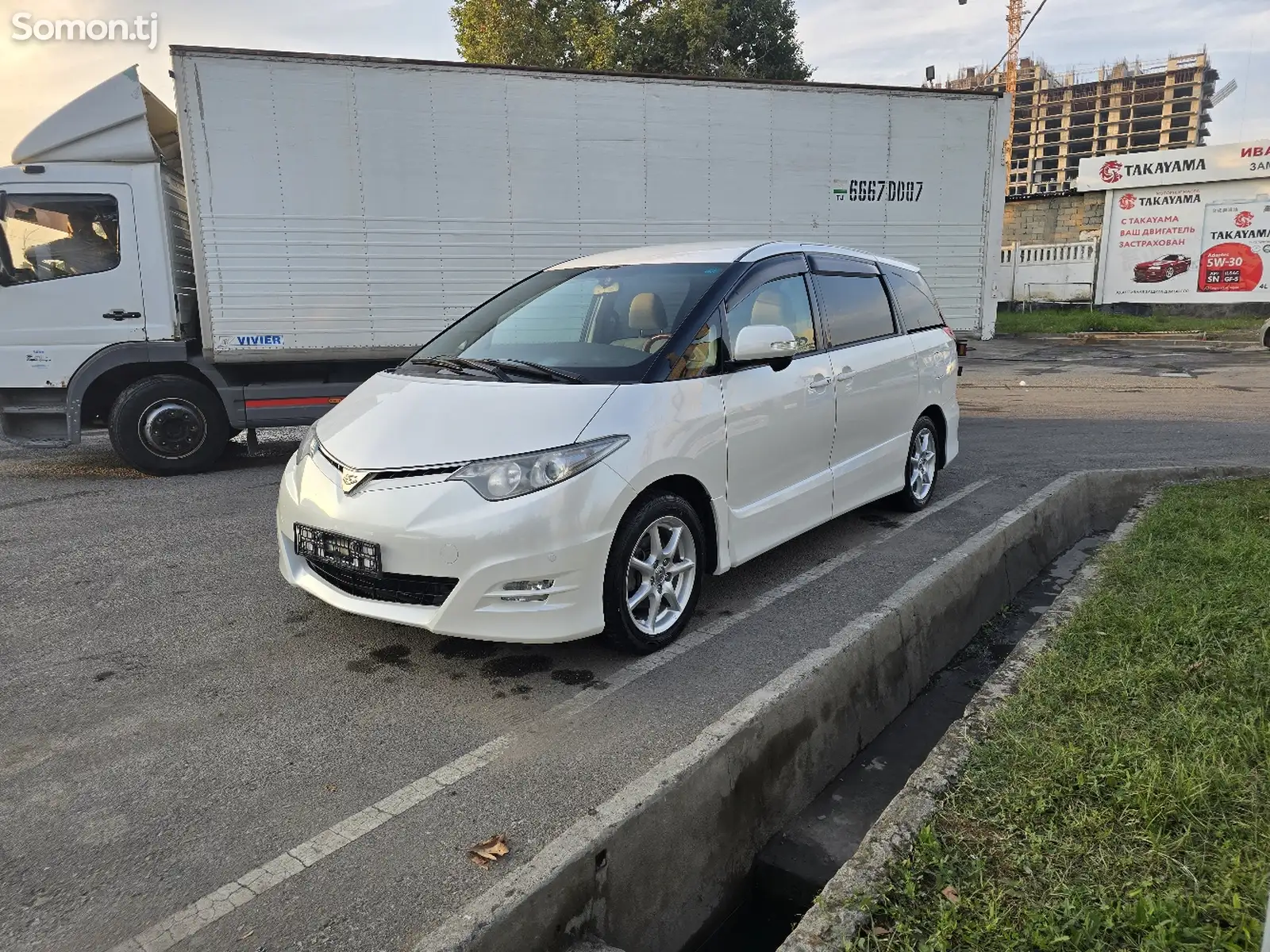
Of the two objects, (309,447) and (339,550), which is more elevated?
(309,447)

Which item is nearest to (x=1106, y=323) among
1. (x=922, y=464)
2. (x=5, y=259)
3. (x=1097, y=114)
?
(x=922, y=464)

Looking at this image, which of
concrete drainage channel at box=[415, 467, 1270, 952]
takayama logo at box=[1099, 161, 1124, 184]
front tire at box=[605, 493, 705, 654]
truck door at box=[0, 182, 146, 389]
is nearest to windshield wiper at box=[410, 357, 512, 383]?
front tire at box=[605, 493, 705, 654]

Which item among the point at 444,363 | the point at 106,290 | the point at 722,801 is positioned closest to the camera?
the point at 722,801

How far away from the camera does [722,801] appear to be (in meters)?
3.04

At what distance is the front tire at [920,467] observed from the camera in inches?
243

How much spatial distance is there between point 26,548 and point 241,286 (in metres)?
3.01

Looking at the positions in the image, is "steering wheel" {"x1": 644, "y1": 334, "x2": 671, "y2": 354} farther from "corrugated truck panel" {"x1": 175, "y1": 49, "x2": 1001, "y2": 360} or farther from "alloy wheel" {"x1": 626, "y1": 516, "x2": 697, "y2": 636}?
"corrugated truck panel" {"x1": 175, "y1": 49, "x2": 1001, "y2": 360}

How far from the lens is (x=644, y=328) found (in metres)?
4.33

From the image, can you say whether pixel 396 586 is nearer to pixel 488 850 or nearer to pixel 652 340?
pixel 488 850

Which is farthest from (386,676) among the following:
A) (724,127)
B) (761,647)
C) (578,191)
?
(724,127)

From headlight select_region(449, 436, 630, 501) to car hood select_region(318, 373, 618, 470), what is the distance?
0.04 meters

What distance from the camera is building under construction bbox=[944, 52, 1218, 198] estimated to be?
16400cm

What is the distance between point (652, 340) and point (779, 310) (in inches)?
38.3

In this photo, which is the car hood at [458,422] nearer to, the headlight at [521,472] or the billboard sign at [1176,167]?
the headlight at [521,472]
